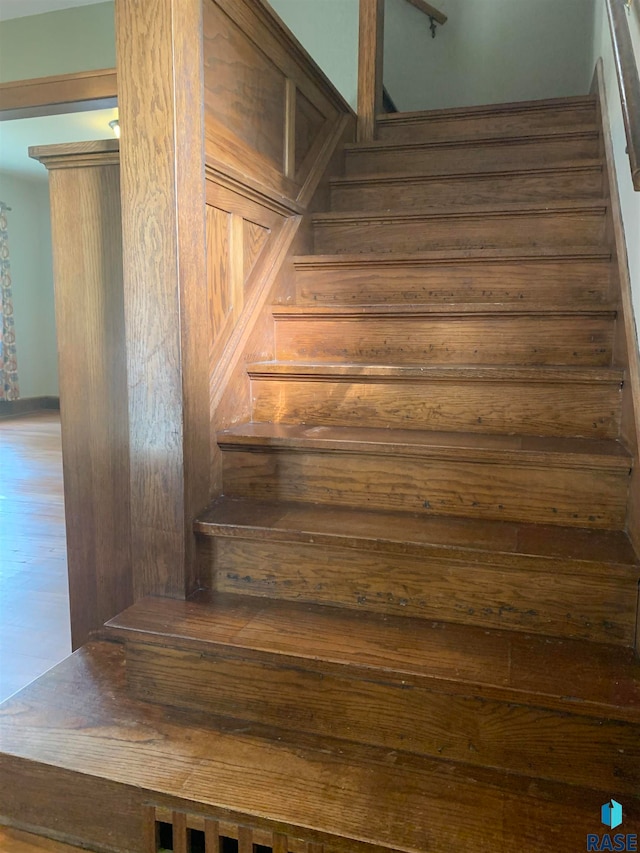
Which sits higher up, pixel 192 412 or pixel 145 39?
pixel 145 39

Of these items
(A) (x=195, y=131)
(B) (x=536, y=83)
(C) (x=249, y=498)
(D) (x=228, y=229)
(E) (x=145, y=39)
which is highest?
(B) (x=536, y=83)

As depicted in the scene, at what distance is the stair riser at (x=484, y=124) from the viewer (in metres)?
2.65

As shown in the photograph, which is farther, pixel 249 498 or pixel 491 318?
pixel 491 318

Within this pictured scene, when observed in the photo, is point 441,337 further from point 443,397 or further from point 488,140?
point 488,140

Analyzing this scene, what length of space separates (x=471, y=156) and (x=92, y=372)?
6.14ft

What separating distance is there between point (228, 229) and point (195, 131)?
31 centimetres

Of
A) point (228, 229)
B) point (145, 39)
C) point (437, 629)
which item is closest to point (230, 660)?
point (437, 629)

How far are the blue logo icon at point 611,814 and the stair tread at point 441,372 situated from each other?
36.9 inches

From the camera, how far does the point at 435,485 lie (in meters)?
1.46

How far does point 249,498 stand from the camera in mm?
1589

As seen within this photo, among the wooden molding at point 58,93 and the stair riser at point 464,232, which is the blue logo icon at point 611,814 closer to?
the stair riser at point 464,232

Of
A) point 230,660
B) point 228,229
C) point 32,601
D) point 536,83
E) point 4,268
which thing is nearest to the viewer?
point 230,660

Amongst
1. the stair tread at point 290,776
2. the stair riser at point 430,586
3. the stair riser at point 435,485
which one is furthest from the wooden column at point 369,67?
the stair tread at point 290,776

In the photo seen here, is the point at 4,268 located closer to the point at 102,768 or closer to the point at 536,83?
the point at 536,83
